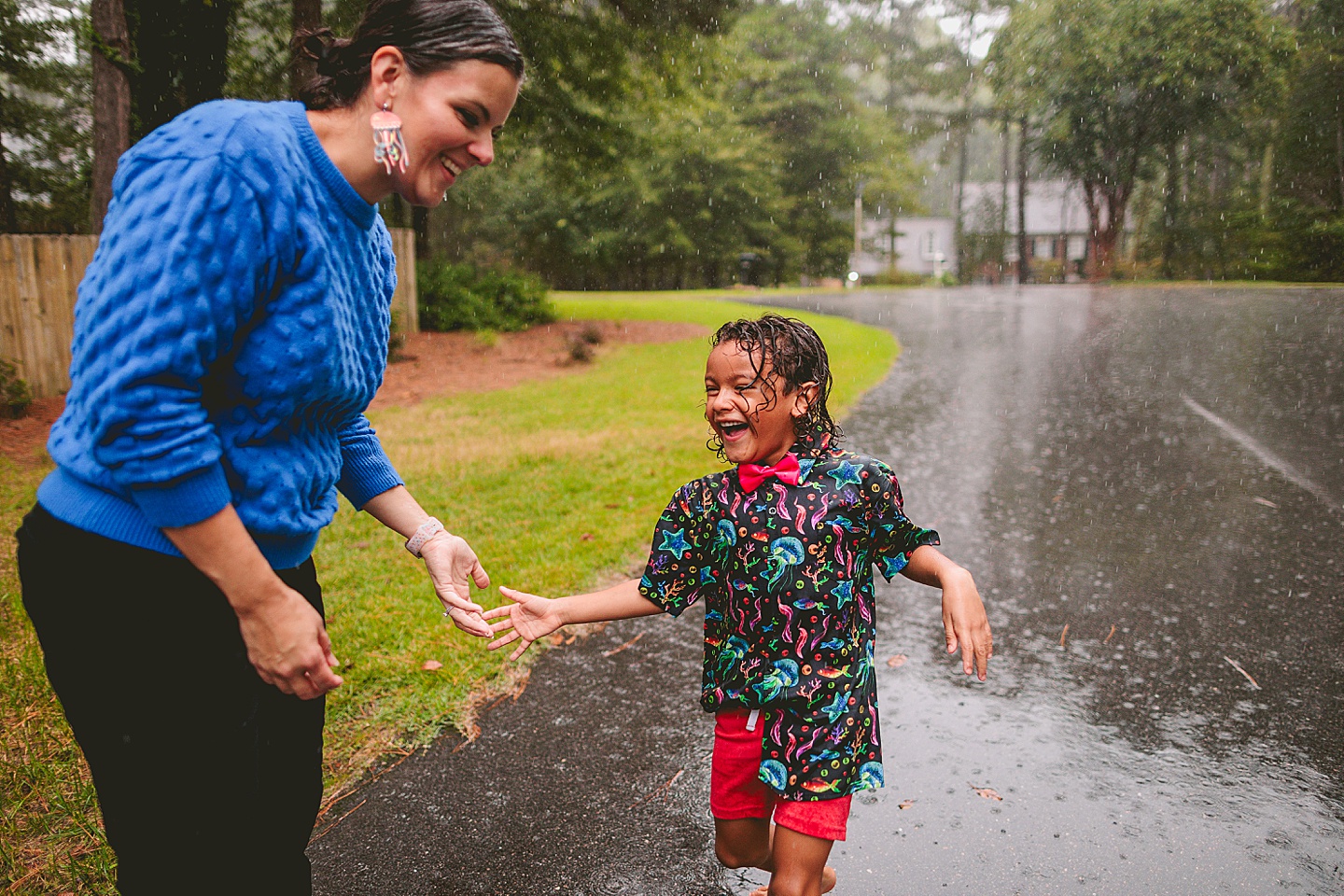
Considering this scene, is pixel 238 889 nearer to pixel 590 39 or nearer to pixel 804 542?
pixel 804 542

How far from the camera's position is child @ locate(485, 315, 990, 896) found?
79.8 inches

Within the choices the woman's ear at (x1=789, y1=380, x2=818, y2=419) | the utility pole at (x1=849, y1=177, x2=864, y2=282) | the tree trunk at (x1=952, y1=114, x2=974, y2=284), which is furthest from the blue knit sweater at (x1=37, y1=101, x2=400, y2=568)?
the tree trunk at (x1=952, y1=114, x2=974, y2=284)

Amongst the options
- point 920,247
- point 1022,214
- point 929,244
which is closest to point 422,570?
point 1022,214

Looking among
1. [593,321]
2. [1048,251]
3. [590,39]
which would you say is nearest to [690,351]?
[593,321]

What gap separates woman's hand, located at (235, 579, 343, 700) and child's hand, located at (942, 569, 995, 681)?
48.7 inches

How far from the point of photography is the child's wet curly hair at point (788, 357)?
207cm

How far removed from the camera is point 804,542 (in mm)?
2035

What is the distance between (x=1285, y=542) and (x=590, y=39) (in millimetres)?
12987

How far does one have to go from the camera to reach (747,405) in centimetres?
206

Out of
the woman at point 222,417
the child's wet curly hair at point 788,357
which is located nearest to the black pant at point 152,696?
the woman at point 222,417

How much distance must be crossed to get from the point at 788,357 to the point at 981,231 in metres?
57.1

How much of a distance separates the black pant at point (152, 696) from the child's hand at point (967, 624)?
136 cm

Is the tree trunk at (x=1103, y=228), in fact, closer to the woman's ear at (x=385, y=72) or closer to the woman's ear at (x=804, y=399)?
the woman's ear at (x=804, y=399)

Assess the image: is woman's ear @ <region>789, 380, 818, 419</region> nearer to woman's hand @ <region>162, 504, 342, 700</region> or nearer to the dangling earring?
the dangling earring
